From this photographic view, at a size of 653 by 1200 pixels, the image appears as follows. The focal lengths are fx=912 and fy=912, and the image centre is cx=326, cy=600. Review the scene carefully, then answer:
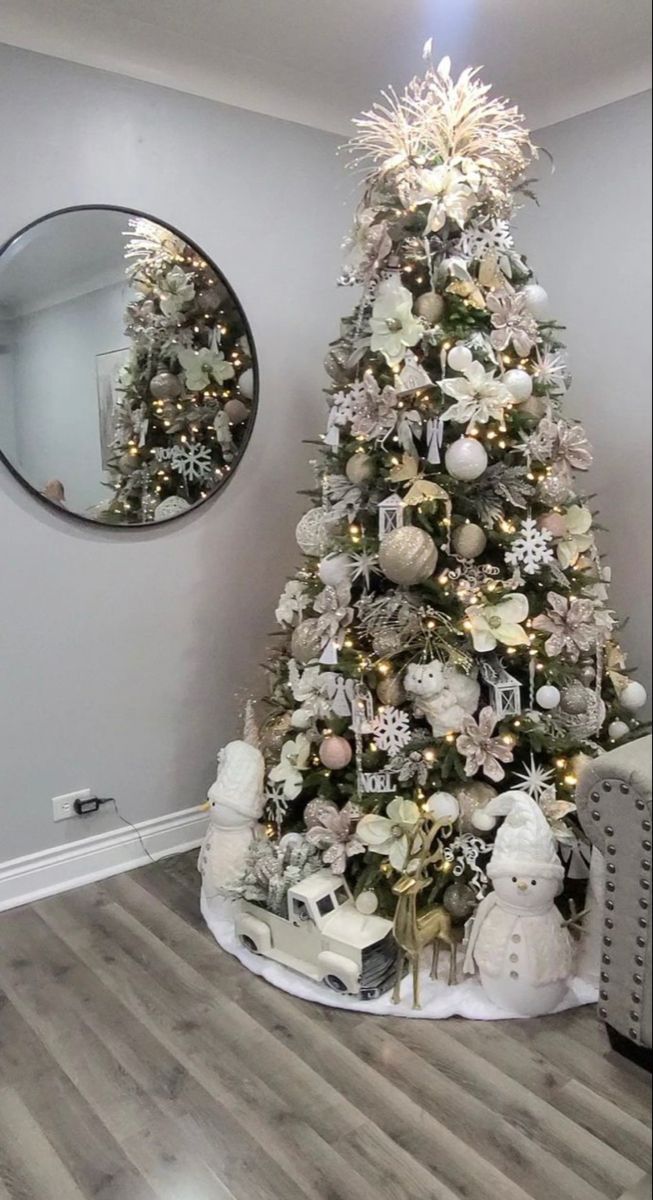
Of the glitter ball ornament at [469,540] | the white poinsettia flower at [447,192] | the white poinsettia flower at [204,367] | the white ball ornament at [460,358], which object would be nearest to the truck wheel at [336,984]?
the glitter ball ornament at [469,540]

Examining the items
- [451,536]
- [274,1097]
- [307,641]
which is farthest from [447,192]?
[274,1097]

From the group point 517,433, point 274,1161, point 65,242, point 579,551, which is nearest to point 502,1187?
point 274,1161

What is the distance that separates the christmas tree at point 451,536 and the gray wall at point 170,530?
0.70 feet

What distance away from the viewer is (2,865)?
2715mm

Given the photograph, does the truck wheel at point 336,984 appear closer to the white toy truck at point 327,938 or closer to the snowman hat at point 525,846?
the white toy truck at point 327,938

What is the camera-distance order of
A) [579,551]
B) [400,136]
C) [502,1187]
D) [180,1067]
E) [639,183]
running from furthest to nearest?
[579,551] → [400,136] → [180,1067] → [502,1187] → [639,183]

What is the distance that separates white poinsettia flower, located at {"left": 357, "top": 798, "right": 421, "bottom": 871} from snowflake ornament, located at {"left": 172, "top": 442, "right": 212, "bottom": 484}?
1.23m

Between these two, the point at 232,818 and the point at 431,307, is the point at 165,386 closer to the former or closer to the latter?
the point at 431,307

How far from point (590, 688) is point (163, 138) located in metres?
2.05

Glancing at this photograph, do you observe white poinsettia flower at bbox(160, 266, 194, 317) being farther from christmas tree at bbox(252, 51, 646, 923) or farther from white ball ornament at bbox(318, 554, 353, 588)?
white ball ornament at bbox(318, 554, 353, 588)

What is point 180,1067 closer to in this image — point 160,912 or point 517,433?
point 160,912

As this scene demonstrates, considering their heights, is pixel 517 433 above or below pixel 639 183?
below

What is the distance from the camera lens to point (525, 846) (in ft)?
7.07

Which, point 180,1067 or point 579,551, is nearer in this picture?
point 180,1067
